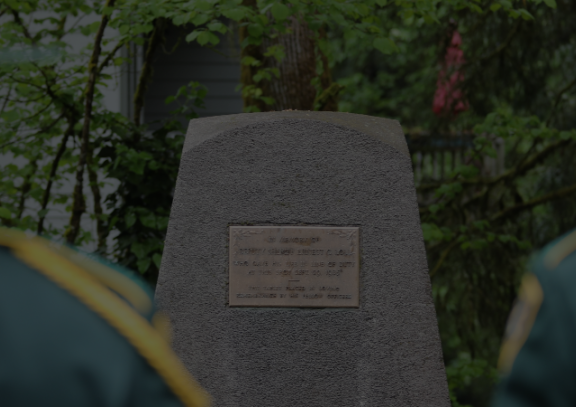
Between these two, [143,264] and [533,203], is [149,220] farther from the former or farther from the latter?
[533,203]

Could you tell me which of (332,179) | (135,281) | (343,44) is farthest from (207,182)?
(343,44)

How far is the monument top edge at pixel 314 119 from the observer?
350cm

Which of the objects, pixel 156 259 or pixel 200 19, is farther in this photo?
pixel 156 259

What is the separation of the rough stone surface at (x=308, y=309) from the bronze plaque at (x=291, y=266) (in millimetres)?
48

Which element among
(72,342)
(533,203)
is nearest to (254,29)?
(72,342)

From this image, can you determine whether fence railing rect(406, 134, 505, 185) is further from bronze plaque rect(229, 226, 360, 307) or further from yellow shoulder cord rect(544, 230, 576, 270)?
yellow shoulder cord rect(544, 230, 576, 270)

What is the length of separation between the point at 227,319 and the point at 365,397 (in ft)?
2.64

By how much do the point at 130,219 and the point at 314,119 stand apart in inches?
77.8

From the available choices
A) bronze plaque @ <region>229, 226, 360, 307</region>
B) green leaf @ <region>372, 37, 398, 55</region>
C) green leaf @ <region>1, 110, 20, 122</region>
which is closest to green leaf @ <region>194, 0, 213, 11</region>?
green leaf @ <region>372, 37, 398, 55</region>

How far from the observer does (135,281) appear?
85 centimetres

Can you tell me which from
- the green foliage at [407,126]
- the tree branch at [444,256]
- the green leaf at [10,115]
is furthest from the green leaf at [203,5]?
the tree branch at [444,256]

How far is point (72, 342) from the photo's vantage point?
70cm

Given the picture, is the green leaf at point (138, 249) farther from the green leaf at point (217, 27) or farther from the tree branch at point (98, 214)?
the green leaf at point (217, 27)

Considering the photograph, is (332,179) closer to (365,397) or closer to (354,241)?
(354,241)
